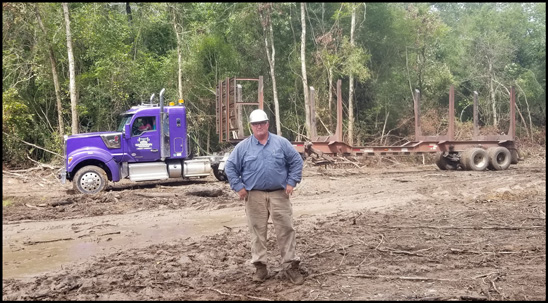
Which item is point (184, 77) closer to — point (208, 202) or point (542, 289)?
point (208, 202)

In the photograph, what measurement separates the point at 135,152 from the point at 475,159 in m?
12.4

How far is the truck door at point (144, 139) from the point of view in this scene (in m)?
14.7

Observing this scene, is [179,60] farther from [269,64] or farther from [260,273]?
[260,273]

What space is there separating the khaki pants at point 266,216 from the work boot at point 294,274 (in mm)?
53

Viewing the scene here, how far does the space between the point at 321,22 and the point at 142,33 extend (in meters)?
9.31

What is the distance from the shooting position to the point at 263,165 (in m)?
5.99

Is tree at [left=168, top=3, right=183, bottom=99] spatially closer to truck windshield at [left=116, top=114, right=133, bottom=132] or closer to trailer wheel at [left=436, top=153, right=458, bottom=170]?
truck windshield at [left=116, top=114, right=133, bottom=132]

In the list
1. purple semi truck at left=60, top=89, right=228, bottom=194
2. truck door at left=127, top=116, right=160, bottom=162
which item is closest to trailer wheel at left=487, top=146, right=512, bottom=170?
purple semi truck at left=60, top=89, right=228, bottom=194

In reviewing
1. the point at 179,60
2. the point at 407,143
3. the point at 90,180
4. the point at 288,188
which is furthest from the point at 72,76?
the point at 288,188

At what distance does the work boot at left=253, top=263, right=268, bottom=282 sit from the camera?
6020 millimetres

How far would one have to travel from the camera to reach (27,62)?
70.0 ft

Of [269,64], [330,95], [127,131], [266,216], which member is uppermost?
[269,64]

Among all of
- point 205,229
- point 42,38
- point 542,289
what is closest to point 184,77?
point 42,38

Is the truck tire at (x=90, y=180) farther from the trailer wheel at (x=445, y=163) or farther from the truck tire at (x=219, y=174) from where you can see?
the trailer wheel at (x=445, y=163)
